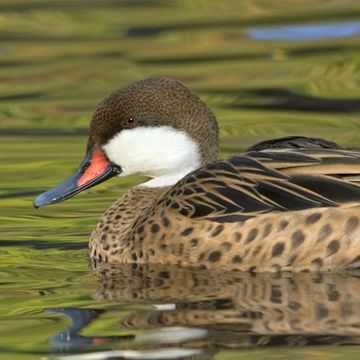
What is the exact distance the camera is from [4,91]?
14578 millimetres

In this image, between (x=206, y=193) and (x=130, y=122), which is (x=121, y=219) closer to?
(x=130, y=122)

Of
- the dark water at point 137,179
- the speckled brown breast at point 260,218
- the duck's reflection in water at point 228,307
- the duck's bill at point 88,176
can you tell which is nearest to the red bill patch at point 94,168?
the duck's bill at point 88,176

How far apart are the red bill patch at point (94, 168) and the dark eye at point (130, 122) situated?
0.29m

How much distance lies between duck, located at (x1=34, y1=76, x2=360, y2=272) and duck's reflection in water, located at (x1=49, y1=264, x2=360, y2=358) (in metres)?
0.11

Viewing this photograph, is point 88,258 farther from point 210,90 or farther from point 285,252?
point 210,90

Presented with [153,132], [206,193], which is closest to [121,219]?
[153,132]

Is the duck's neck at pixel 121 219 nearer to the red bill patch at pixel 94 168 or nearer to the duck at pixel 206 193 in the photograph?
the duck at pixel 206 193

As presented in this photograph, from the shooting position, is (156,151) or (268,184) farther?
(156,151)

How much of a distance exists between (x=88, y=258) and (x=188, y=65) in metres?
6.08

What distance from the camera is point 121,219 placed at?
959 cm

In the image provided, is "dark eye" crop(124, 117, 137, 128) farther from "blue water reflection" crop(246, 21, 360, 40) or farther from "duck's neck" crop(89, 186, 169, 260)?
"blue water reflection" crop(246, 21, 360, 40)

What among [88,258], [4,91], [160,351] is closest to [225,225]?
[88,258]

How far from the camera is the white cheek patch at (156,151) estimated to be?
948 centimetres

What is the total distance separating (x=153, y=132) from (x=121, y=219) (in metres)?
0.55
